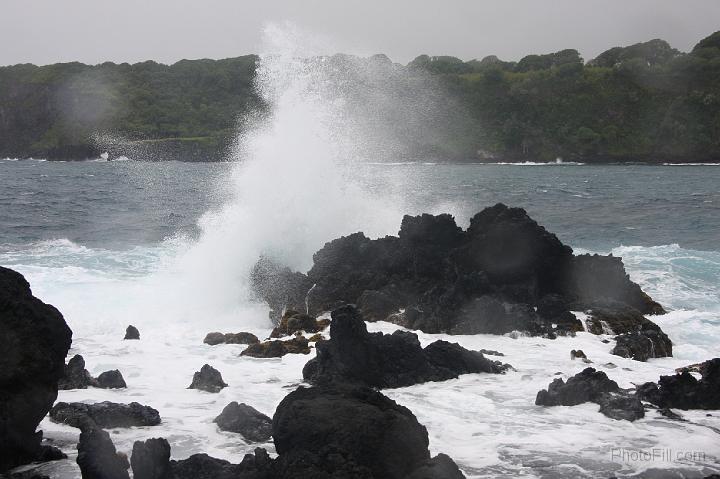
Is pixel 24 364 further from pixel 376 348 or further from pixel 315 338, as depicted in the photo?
pixel 315 338

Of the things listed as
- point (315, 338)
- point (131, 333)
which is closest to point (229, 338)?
point (315, 338)

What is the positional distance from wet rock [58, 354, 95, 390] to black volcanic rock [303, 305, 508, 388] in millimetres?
3025

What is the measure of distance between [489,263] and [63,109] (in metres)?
118

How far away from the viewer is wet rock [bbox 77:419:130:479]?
6.75m

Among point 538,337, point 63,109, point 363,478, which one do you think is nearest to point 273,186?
point 538,337

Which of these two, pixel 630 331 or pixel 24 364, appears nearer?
pixel 24 364

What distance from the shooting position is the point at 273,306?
1658cm

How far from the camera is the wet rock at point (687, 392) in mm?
9516

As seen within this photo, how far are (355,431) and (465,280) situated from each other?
8123 millimetres

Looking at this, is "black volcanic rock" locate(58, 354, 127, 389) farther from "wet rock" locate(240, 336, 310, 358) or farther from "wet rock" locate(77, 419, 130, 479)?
"wet rock" locate(77, 419, 130, 479)

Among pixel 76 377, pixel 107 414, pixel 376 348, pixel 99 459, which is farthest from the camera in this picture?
pixel 376 348

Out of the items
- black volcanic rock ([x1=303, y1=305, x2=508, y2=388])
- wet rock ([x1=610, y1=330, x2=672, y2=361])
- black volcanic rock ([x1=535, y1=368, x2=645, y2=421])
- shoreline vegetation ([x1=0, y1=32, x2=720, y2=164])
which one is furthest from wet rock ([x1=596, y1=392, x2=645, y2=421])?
shoreline vegetation ([x1=0, y1=32, x2=720, y2=164])

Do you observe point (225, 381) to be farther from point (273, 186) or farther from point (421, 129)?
point (421, 129)

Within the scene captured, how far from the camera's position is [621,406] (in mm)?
9234
